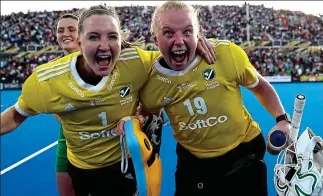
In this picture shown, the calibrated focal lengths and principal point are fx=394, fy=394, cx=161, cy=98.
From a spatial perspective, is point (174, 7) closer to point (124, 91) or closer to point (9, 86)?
point (124, 91)

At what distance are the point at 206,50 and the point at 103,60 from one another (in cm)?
63

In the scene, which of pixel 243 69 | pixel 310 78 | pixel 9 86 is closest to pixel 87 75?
pixel 243 69

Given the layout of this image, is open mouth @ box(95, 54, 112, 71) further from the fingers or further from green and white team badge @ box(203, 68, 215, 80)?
green and white team badge @ box(203, 68, 215, 80)

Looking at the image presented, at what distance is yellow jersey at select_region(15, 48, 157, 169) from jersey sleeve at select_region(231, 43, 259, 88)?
1.76 feet

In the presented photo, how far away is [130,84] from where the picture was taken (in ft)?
7.88

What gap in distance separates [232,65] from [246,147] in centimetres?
54

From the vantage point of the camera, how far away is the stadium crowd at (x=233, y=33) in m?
25.2

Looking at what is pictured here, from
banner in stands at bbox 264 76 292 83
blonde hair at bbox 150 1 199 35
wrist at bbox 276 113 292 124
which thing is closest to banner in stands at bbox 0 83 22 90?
banner in stands at bbox 264 76 292 83

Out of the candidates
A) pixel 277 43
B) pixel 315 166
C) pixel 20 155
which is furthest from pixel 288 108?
pixel 277 43

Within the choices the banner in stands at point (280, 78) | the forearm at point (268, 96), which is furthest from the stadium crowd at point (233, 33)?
the forearm at point (268, 96)

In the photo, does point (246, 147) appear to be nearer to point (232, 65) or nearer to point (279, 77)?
point (232, 65)

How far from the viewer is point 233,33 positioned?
106 ft

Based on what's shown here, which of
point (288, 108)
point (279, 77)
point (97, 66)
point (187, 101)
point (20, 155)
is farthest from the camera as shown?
point (279, 77)

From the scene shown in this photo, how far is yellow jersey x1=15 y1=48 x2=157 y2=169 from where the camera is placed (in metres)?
2.30
